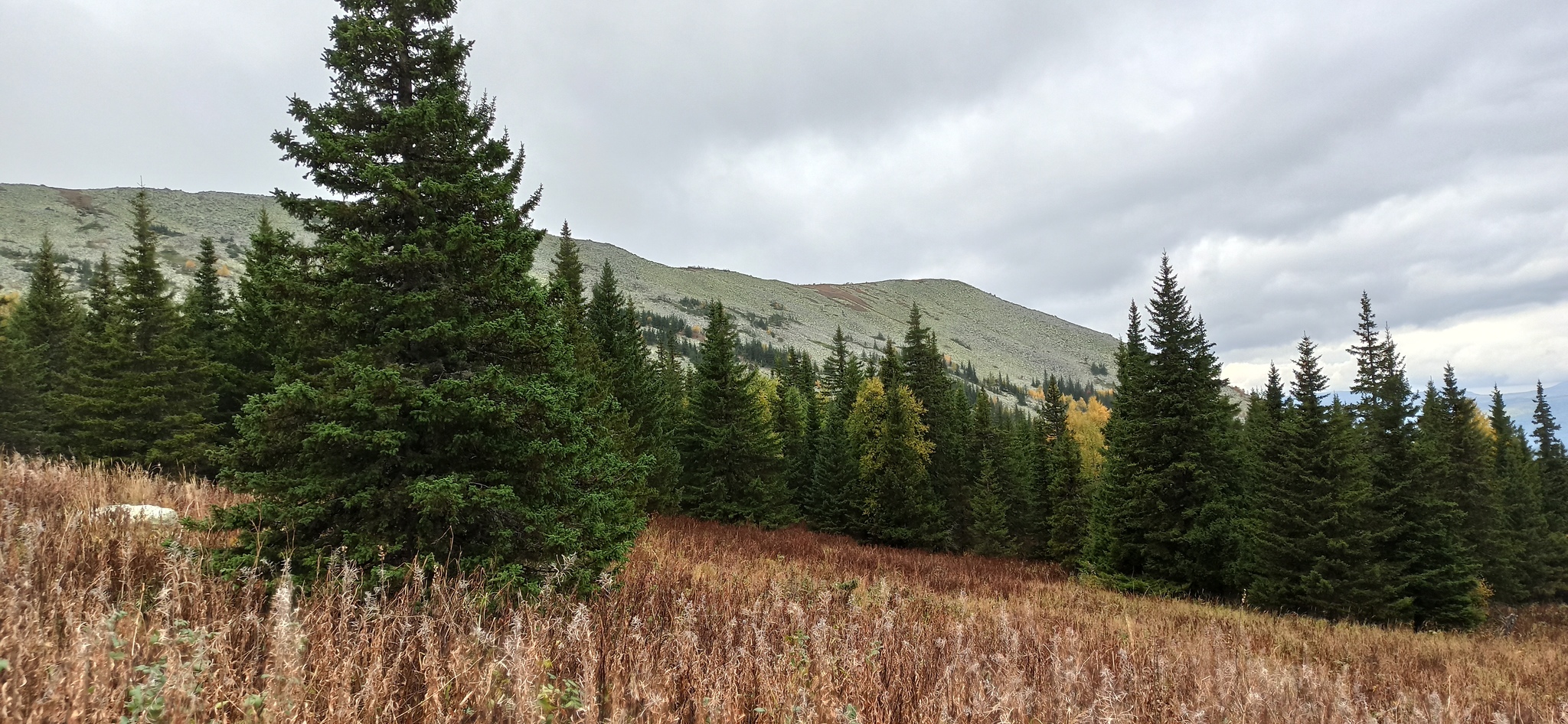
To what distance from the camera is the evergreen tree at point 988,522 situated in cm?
3178

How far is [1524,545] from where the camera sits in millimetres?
34969

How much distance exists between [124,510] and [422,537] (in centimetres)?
253

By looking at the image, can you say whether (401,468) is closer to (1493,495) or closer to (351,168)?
(351,168)

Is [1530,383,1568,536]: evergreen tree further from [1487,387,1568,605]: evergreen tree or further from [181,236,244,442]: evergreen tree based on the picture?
[181,236,244,442]: evergreen tree

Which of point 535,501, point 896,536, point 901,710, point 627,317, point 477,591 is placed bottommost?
point 896,536

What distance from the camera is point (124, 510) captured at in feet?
18.6

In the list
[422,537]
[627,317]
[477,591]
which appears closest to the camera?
[477,591]

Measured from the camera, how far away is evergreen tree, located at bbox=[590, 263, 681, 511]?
22.4 meters

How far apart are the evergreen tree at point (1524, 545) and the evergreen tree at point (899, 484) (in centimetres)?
2885

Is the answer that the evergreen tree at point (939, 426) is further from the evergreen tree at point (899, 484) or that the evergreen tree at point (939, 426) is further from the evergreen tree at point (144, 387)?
the evergreen tree at point (144, 387)

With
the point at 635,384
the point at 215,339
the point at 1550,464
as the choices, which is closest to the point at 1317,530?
the point at 635,384

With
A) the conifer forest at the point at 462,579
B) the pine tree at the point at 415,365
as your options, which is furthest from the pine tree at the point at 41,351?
the pine tree at the point at 415,365

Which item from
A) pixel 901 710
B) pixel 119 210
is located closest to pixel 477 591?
pixel 901 710

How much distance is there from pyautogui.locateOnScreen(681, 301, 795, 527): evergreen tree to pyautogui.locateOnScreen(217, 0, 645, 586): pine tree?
1931 centimetres
